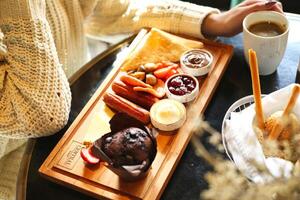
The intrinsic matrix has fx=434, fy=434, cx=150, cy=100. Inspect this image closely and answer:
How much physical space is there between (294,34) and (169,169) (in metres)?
0.58

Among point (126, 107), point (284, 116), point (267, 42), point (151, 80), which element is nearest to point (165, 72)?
point (151, 80)

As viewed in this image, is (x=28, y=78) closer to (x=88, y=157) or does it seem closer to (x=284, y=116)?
(x=88, y=157)

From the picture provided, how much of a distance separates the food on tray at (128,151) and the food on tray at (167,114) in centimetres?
9

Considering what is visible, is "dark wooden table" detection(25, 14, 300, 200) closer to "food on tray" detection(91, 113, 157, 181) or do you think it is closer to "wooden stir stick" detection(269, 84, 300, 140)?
"food on tray" detection(91, 113, 157, 181)

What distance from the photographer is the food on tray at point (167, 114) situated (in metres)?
1.00

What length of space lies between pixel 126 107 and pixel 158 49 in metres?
0.22

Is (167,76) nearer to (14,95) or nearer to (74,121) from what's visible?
(74,121)

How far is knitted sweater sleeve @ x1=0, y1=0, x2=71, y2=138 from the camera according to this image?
3.26 ft

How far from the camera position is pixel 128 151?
34.2 inches

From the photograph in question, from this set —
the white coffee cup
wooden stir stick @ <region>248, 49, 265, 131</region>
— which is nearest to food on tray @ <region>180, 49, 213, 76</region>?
the white coffee cup

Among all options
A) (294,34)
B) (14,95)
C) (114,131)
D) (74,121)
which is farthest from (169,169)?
(294,34)

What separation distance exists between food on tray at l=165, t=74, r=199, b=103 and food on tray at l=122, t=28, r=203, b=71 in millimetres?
92

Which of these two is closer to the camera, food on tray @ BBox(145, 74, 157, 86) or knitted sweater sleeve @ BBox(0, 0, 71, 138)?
knitted sweater sleeve @ BBox(0, 0, 71, 138)

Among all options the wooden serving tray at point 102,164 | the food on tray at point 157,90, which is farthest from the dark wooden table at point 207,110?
the food on tray at point 157,90
